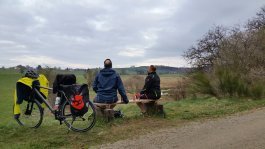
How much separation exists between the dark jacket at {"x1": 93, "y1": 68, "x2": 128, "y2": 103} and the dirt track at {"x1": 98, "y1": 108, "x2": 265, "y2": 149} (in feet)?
5.81

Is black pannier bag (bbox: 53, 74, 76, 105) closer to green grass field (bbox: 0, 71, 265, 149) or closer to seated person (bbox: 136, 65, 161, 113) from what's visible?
green grass field (bbox: 0, 71, 265, 149)

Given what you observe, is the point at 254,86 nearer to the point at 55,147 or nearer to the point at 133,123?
the point at 133,123

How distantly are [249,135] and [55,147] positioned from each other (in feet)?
11.3

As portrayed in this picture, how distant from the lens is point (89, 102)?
7.66m

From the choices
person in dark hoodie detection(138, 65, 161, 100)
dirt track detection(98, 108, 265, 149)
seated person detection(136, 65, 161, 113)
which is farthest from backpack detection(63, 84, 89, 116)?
person in dark hoodie detection(138, 65, 161, 100)

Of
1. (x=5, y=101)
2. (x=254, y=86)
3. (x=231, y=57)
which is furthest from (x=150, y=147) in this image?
(x=5, y=101)

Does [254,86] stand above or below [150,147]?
above

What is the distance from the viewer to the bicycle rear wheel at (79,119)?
7535 millimetres

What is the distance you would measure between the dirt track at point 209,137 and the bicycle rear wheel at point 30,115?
7.27 ft

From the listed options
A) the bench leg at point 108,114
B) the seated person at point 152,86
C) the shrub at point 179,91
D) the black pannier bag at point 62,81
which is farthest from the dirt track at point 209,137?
the shrub at point 179,91

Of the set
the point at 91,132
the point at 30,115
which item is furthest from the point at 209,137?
the point at 30,115

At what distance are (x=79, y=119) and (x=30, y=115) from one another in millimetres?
1310

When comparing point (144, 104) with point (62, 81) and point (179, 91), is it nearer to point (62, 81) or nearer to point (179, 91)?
point (62, 81)

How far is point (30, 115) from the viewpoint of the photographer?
8.26 metres
